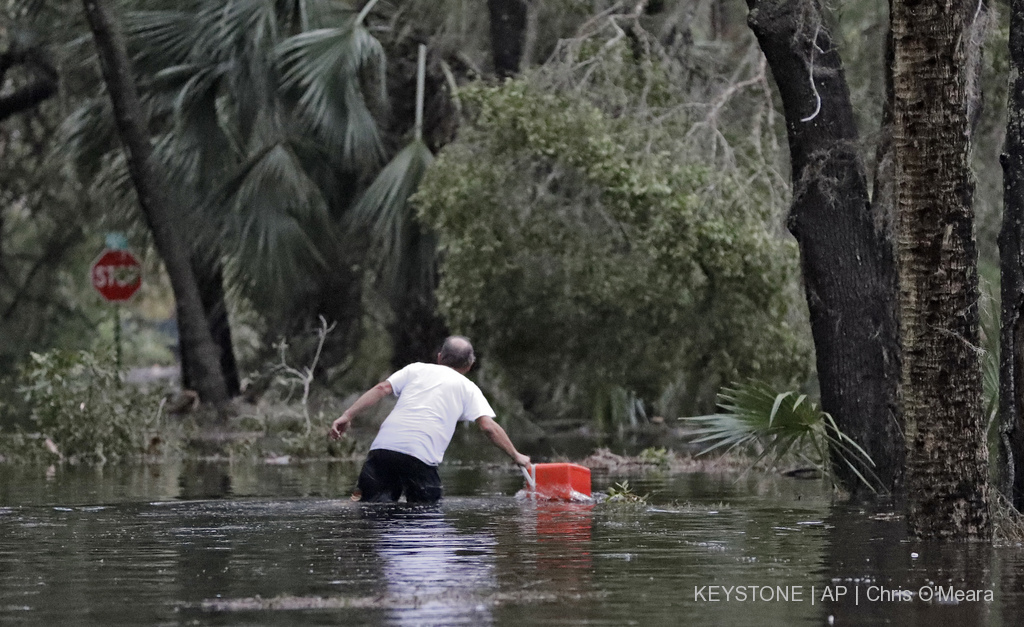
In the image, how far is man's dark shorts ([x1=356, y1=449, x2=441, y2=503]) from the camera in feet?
43.8

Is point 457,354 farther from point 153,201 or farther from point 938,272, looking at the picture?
point 153,201

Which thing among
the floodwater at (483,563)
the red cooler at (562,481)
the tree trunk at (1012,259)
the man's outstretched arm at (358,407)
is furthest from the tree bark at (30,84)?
the tree trunk at (1012,259)

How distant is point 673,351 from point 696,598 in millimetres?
13865

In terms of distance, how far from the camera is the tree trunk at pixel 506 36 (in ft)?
85.3

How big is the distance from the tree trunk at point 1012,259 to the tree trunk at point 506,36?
14.7m

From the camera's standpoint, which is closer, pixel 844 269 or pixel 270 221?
pixel 844 269

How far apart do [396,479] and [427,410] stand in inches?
22.8

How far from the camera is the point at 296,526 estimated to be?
38.7ft

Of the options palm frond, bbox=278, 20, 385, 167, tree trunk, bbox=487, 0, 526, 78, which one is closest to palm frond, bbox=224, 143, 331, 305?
palm frond, bbox=278, 20, 385, 167

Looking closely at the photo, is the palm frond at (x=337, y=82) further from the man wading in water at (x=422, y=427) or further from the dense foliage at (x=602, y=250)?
the man wading in water at (x=422, y=427)

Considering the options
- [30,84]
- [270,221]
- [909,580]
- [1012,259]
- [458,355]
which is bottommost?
[909,580]

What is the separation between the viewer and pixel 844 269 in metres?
14.0

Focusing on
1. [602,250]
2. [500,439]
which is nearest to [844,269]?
[500,439]

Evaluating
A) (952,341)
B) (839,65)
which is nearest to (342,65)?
(839,65)
